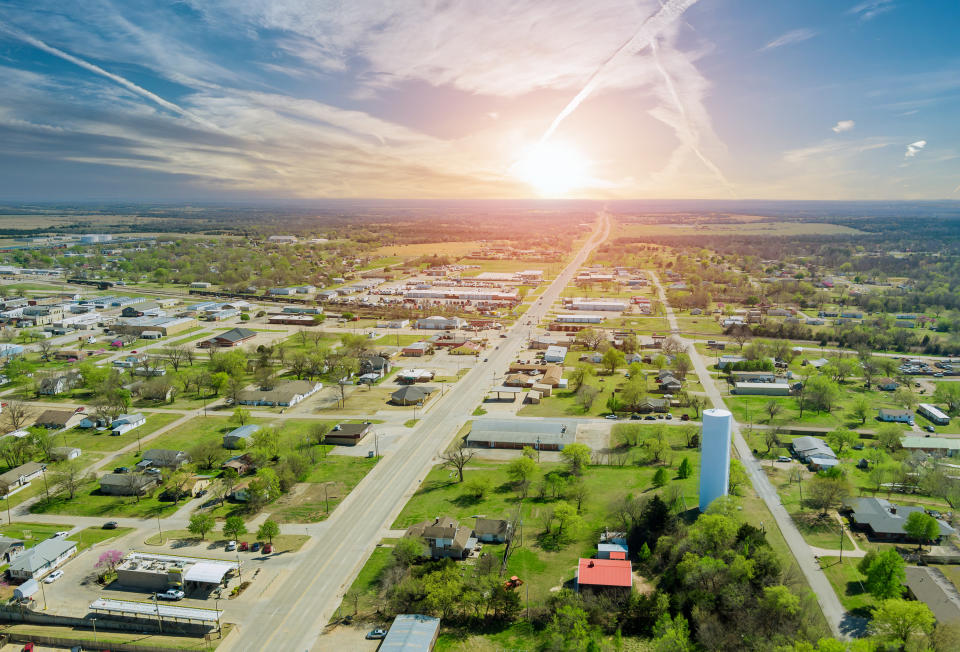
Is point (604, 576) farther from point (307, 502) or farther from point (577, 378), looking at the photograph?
point (577, 378)

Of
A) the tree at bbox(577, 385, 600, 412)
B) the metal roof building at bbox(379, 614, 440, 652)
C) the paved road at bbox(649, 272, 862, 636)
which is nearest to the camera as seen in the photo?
the metal roof building at bbox(379, 614, 440, 652)

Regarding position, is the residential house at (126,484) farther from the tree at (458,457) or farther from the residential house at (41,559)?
the tree at (458,457)

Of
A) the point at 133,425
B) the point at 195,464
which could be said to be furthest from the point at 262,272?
the point at 195,464

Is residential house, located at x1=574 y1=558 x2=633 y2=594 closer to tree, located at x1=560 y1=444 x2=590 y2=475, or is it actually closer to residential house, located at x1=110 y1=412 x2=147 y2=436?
tree, located at x1=560 y1=444 x2=590 y2=475

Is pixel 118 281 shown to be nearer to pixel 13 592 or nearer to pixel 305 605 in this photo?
pixel 13 592

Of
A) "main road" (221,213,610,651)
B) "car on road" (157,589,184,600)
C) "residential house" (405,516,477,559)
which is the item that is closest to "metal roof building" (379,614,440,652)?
"main road" (221,213,610,651)

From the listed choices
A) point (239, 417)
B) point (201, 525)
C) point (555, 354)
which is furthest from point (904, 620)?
point (555, 354)
